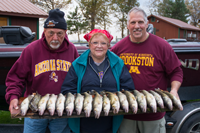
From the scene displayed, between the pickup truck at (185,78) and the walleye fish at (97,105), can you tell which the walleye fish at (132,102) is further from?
the pickup truck at (185,78)

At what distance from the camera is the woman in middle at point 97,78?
2520 mm

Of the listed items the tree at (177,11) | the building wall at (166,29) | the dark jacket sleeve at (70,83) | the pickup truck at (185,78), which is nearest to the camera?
the dark jacket sleeve at (70,83)

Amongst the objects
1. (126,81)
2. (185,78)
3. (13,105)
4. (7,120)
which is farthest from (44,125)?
(185,78)

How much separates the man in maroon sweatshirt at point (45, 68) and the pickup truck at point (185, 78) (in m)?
1.04

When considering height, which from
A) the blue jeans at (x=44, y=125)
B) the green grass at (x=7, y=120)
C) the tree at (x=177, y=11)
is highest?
the tree at (x=177, y=11)

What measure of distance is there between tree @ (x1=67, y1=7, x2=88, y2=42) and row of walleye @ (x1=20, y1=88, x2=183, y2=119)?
29.6 metres

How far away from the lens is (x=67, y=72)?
2709mm

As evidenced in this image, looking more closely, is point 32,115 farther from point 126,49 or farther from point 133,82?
point 126,49

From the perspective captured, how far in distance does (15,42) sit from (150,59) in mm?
2914

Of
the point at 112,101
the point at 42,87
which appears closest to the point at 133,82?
the point at 112,101

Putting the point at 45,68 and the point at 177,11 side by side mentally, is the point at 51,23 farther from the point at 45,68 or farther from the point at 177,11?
the point at 177,11

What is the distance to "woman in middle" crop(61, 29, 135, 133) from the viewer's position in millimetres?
Result: 2520

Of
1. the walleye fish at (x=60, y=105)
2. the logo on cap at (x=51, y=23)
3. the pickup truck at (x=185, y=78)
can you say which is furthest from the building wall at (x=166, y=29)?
the walleye fish at (x=60, y=105)

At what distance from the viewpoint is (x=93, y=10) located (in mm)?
28000
